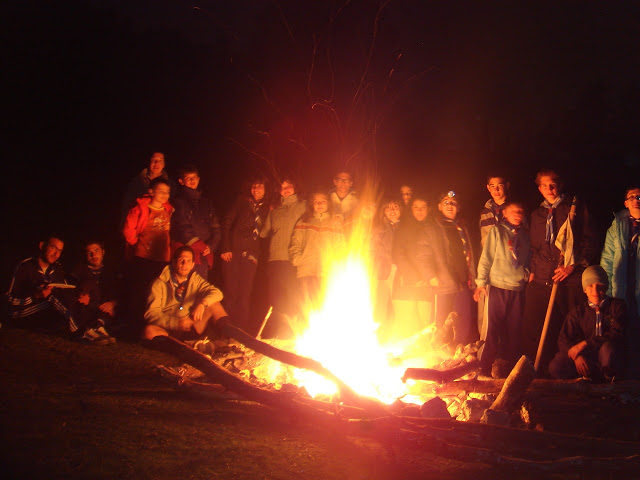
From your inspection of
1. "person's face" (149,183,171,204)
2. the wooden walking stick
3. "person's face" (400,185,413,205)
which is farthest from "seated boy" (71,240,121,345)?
the wooden walking stick

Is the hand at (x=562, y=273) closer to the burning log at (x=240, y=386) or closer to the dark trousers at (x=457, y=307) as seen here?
the dark trousers at (x=457, y=307)

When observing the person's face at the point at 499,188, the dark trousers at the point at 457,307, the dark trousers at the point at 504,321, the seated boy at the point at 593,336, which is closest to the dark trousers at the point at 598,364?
the seated boy at the point at 593,336

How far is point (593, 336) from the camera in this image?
5.96m

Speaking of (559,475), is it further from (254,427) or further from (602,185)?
(602,185)

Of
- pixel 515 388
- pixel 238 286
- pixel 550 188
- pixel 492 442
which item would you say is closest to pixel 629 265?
pixel 550 188

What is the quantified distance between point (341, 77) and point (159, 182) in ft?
30.4

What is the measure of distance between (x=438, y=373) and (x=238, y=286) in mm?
3604

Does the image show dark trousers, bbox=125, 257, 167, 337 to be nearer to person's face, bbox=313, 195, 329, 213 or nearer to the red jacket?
the red jacket

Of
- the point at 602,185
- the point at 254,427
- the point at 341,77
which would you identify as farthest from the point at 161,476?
the point at 341,77

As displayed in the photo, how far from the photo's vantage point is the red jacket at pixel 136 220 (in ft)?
23.6

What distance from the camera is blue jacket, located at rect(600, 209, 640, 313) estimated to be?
643 cm

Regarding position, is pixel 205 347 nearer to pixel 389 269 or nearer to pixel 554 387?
pixel 389 269

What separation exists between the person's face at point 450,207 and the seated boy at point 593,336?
1.94 m

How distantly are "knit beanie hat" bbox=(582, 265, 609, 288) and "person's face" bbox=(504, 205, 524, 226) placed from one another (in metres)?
1.09
